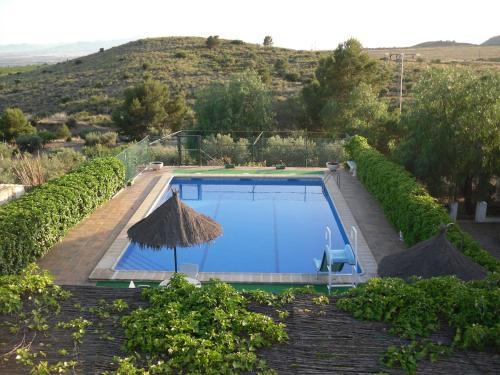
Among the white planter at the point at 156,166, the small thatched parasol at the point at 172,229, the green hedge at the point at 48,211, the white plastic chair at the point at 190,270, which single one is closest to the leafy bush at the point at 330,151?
the white planter at the point at 156,166

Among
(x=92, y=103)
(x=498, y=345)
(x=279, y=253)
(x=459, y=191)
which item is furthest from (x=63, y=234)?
(x=92, y=103)

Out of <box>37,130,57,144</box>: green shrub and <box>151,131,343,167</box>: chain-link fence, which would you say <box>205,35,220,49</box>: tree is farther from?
<box>151,131,343,167</box>: chain-link fence

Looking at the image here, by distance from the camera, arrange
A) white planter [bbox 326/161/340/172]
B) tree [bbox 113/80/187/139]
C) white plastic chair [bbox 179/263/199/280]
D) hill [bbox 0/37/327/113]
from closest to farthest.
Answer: white plastic chair [bbox 179/263/199/280] → white planter [bbox 326/161/340/172] → tree [bbox 113/80/187/139] → hill [bbox 0/37/327/113]

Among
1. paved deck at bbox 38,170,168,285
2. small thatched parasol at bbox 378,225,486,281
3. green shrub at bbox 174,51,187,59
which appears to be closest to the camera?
small thatched parasol at bbox 378,225,486,281

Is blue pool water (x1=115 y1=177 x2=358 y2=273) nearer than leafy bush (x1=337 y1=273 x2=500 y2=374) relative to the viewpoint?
No

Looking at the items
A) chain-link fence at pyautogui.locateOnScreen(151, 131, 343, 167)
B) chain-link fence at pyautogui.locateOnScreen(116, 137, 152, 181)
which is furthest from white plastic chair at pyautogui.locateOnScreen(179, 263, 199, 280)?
chain-link fence at pyautogui.locateOnScreen(151, 131, 343, 167)

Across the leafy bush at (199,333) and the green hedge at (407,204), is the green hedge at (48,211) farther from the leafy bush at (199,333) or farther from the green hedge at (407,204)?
the green hedge at (407,204)

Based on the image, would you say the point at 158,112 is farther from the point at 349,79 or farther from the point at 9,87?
the point at 9,87

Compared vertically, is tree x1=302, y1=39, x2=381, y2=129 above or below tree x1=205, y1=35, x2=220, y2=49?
below

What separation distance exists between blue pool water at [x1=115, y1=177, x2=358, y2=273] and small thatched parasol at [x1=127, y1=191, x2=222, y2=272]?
2.21 m

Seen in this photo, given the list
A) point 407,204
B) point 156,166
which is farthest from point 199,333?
point 156,166

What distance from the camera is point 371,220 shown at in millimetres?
12953

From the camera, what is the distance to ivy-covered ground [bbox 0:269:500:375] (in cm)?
411

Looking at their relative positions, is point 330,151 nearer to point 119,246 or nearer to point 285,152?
point 285,152
